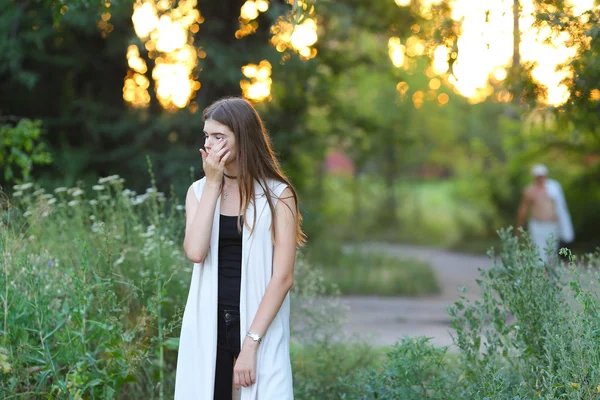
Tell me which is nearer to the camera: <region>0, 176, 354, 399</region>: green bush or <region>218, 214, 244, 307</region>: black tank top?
<region>218, 214, 244, 307</region>: black tank top

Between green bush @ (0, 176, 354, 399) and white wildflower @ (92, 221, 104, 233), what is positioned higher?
white wildflower @ (92, 221, 104, 233)

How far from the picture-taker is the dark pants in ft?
10.6

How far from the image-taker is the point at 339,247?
16.5 metres

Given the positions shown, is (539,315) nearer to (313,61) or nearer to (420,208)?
(313,61)

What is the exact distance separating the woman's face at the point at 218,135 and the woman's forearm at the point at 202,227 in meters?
0.16

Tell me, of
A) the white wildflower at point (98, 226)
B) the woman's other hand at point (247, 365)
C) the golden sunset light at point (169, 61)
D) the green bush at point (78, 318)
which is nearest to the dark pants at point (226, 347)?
the woman's other hand at point (247, 365)

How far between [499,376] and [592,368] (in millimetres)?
529

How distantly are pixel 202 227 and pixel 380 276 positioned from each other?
11109 mm

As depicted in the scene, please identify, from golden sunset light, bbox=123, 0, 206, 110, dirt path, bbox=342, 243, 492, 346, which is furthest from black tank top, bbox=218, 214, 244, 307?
golden sunset light, bbox=123, 0, 206, 110

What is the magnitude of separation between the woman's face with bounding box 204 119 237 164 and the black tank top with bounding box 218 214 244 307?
292 millimetres

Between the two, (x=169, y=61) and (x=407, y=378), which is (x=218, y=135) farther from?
(x=169, y=61)

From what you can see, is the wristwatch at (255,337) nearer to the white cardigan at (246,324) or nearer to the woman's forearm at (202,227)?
the white cardigan at (246,324)

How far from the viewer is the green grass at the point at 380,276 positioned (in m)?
13.3

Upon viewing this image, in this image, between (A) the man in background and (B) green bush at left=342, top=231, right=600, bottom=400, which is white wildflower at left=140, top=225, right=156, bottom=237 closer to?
(B) green bush at left=342, top=231, right=600, bottom=400
